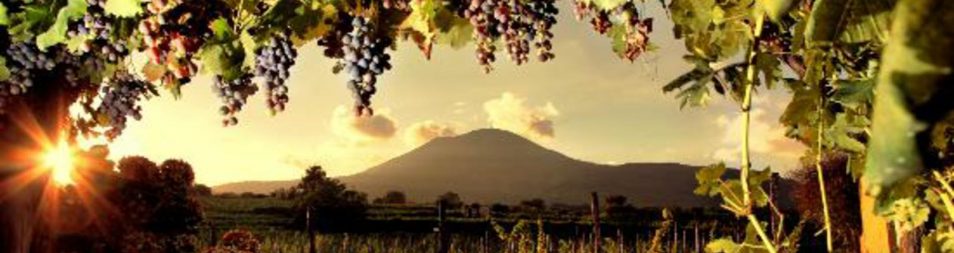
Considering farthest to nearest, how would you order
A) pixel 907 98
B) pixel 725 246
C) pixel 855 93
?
1. pixel 725 246
2. pixel 855 93
3. pixel 907 98

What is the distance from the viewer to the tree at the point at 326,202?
45188 millimetres

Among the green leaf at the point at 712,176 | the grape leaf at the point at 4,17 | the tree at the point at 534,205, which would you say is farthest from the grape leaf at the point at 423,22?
the tree at the point at 534,205

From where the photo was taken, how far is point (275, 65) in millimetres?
2793

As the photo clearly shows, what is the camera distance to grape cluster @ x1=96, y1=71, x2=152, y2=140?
13.2 feet

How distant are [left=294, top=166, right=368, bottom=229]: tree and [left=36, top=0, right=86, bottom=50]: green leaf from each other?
40370 mm

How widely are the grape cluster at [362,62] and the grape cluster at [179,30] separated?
26.5 inches

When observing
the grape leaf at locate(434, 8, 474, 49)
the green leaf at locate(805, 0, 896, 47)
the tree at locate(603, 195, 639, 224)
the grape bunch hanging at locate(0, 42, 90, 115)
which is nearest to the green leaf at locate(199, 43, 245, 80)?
the grape leaf at locate(434, 8, 474, 49)

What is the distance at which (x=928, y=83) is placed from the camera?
1.36ft

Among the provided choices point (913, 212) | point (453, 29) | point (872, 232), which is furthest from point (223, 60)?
point (872, 232)

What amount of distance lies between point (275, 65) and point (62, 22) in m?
0.70

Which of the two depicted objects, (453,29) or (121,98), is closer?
(453,29)

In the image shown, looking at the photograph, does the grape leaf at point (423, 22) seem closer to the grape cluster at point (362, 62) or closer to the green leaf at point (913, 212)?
the grape cluster at point (362, 62)

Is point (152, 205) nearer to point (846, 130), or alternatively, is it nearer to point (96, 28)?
point (96, 28)

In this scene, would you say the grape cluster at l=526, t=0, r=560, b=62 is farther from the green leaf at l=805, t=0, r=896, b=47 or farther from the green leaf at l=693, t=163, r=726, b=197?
the green leaf at l=805, t=0, r=896, b=47
